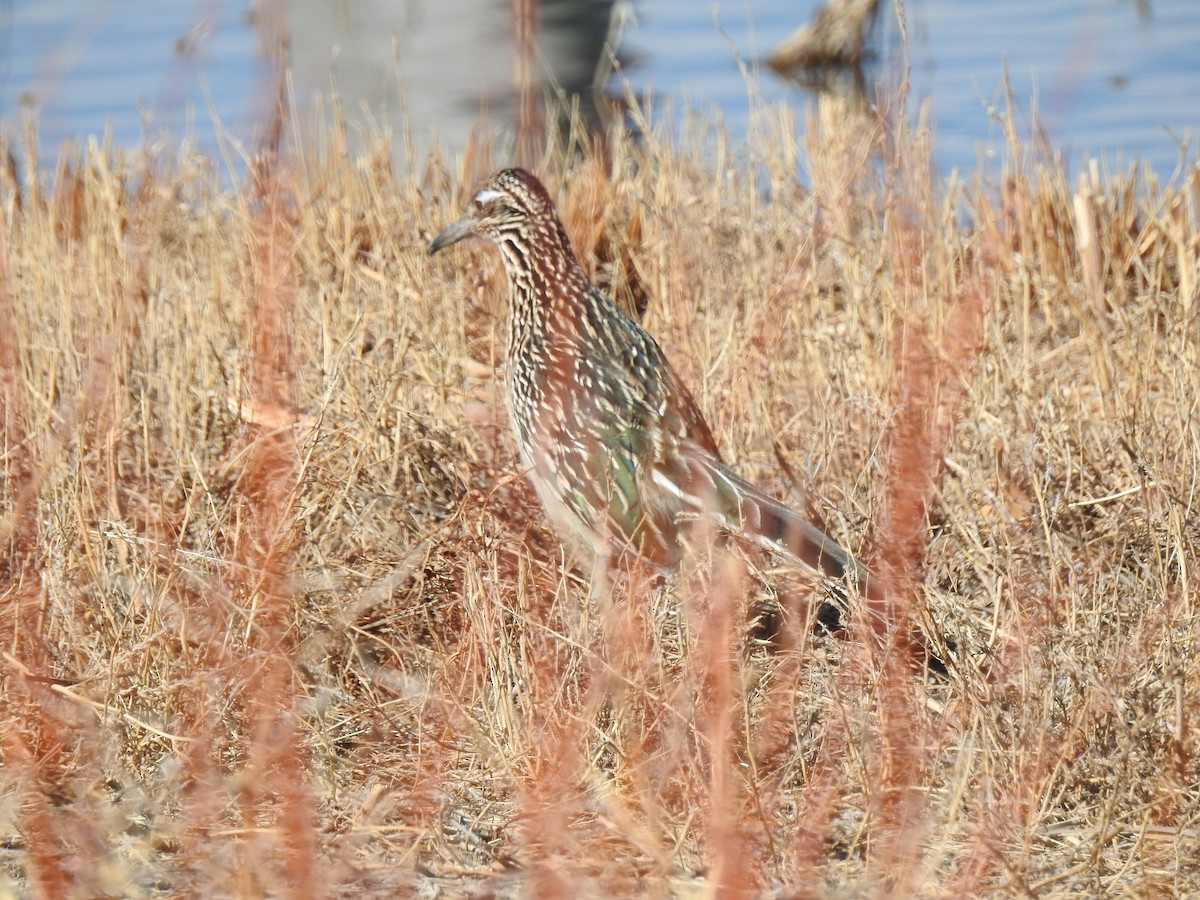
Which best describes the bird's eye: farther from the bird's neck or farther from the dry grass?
the dry grass

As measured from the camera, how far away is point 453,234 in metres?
5.06

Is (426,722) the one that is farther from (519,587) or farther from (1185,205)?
(1185,205)

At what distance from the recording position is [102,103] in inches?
486

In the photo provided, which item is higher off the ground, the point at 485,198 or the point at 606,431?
the point at 485,198

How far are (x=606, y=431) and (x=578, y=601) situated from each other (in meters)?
0.56

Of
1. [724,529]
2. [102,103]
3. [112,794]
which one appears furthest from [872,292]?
[102,103]

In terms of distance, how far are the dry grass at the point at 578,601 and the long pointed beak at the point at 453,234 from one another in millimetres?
350

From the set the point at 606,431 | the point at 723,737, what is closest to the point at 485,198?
the point at 606,431

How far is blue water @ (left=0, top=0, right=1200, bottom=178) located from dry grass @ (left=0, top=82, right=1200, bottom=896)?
684 mm

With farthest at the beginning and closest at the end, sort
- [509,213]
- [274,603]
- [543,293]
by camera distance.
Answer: [509,213] < [543,293] < [274,603]

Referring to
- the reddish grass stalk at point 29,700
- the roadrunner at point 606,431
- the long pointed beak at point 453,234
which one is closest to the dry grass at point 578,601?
the reddish grass stalk at point 29,700

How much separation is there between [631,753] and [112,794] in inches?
42.9

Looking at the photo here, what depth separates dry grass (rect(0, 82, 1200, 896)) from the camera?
316 cm

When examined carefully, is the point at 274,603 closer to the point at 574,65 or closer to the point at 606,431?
the point at 606,431
